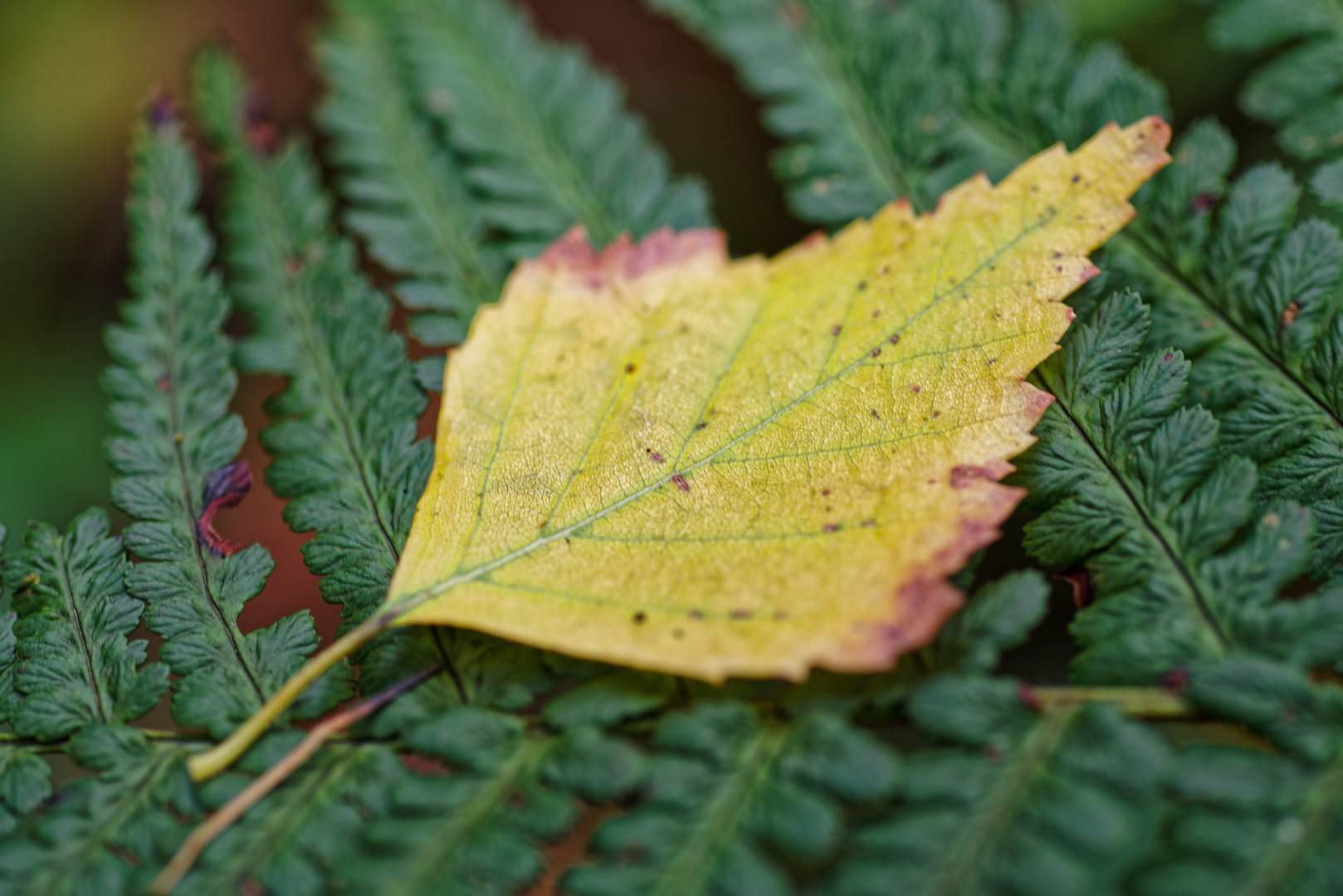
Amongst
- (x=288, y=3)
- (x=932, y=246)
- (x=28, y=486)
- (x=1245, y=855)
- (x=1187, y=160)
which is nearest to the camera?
(x=1245, y=855)

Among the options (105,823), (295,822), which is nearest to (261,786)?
(295,822)

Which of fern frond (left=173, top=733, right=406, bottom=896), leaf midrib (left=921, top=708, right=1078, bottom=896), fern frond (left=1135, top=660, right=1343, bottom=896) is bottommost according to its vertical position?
fern frond (left=1135, top=660, right=1343, bottom=896)

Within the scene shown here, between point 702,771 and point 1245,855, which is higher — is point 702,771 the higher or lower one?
the higher one

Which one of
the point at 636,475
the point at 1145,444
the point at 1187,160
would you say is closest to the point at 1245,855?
the point at 1145,444

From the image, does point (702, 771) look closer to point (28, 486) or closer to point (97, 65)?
point (28, 486)

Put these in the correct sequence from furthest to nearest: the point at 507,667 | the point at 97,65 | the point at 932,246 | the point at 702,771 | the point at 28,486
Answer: the point at 97,65, the point at 28,486, the point at 932,246, the point at 507,667, the point at 702,771

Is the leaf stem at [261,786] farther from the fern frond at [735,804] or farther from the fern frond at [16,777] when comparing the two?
the fern frond at [735,804]

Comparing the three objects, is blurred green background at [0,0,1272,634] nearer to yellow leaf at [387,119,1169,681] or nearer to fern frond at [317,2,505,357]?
fern frond at [317,2,505,357]

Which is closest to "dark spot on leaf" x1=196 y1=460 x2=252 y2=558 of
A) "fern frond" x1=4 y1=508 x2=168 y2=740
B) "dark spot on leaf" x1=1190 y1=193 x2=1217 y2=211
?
"fern frond" x1=4 y1=508 x2=168 y2=740
